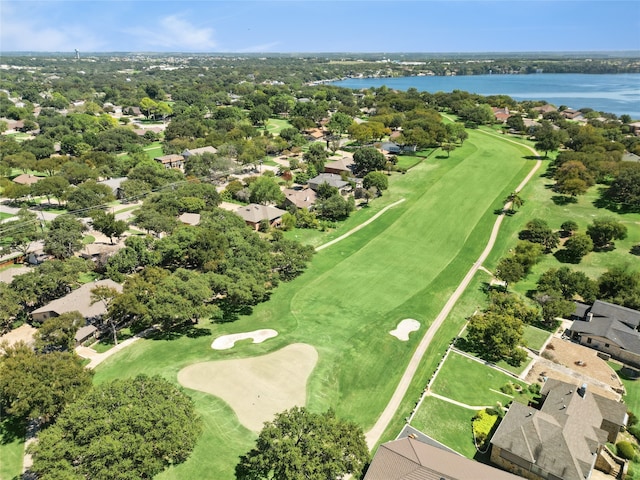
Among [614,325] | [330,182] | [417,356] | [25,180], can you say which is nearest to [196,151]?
[25,180]

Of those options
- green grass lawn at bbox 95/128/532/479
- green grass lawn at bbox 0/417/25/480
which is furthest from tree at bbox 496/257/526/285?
green grass lawn at bbox 0/417/25/480

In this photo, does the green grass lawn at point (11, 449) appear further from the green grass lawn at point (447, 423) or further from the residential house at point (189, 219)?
the residential house at point (189, 219)

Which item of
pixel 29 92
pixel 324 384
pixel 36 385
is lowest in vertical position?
pixel 324 384

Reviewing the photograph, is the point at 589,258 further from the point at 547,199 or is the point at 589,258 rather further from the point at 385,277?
the point at 385,277

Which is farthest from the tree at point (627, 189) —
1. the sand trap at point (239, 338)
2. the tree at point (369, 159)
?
the sand trap at point (239, 338)

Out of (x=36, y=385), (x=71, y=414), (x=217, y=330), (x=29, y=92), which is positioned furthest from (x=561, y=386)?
(x=29, y=92)
